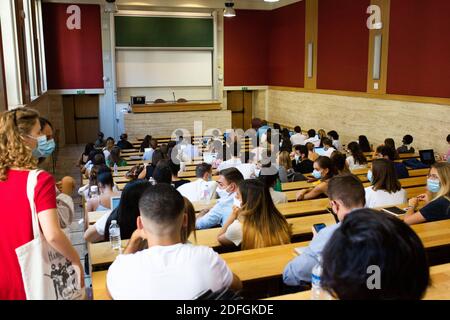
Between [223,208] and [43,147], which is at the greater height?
[43,147]

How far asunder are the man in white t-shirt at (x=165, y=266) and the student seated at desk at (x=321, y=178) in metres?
3.13

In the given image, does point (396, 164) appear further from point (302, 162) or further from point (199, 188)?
point (199, 188)

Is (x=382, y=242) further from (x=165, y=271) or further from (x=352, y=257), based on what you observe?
(x=165, y=271)

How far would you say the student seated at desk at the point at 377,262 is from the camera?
3.57 feet

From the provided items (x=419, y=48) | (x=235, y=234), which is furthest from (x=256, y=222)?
(x=419, y=48)

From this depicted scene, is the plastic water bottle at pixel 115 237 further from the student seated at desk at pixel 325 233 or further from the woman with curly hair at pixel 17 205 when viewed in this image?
the student seated at desk at pixel 325 233

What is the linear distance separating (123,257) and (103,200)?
9.25 feet

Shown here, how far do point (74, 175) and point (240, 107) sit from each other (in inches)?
325

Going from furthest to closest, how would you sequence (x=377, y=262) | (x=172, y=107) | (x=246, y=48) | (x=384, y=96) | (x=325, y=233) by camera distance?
(x=246, y=48), (x=172, y=107), (x=384, y=96), (x=325, y=233), (x=377, y=262)

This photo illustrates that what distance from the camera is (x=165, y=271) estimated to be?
1769 millimetres

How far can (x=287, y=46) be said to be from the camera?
591 inches

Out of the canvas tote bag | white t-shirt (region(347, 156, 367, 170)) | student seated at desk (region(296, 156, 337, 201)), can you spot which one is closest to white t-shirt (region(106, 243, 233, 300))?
the canvas tote bag

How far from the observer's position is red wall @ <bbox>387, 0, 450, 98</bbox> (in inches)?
349

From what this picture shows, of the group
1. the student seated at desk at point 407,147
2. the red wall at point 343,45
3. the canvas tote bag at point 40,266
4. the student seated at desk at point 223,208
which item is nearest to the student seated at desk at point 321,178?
the student seated at desk at point 223,208
